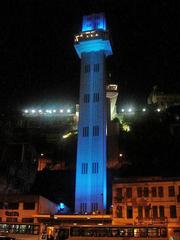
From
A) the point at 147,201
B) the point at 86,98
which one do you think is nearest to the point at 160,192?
the point at 147,201

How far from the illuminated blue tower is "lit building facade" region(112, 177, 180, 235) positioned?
8.39 meters

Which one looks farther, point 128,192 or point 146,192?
point 128,192

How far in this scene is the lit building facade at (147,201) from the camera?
52.8 m

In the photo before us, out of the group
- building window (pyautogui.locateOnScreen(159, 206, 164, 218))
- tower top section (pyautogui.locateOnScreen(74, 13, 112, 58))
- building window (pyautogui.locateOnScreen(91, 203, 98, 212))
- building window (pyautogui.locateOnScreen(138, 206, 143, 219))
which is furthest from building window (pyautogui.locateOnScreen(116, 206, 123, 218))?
tower top section (pyautogui.locateOnScreen(74, 13, 112, 58))

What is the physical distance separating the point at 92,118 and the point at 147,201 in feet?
76.7

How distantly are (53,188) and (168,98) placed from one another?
201 feet

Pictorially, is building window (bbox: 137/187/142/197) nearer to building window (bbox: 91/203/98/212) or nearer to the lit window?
the lit window

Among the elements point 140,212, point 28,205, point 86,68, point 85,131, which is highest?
point 86,68

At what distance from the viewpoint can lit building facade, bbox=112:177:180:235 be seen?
5278 centimetres

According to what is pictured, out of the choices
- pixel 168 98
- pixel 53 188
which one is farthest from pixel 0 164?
pixel 168 98

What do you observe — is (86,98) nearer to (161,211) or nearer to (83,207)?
(83,207)

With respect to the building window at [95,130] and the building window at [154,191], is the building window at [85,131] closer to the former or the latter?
the building window at [95,130]

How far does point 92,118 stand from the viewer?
71750mm

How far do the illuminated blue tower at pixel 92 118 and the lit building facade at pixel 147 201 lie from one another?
8393 mm
